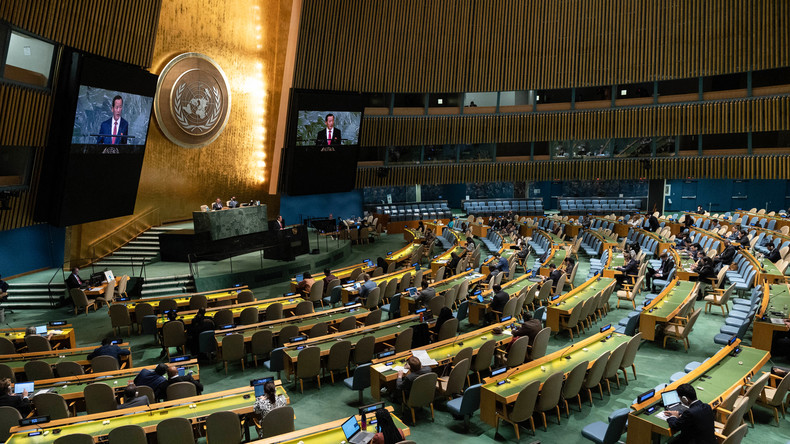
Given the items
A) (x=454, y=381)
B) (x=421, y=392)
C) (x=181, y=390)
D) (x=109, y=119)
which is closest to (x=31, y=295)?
(x=109, y=119)

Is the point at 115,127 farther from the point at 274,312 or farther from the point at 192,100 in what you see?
the point at 274,312

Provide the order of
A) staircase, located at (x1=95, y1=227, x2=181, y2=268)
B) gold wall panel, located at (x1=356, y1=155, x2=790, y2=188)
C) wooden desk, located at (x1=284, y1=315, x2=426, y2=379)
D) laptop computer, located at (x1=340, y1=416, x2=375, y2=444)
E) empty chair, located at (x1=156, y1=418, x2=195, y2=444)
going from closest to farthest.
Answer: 1. laptop computer, located at (x1=340, y1=416, x2=375, y2=444)
2. empty chair, located at (x1=156, y1=418, x2=195, y2=444)
3. wooden desk, located at (x1=284, y1=315, x2=426, y2=379)
4. staircase, located at (x1=95, y1=227, x2=181, y2=268)
5. gold wall panel, located at (x1=356, y1=155, x2=790, y2=188)

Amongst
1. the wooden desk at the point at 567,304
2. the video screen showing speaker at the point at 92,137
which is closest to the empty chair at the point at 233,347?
the wooden desk at the point at 567,304

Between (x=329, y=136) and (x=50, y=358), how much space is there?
50.5ft

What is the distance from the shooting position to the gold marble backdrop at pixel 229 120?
62.7 feet

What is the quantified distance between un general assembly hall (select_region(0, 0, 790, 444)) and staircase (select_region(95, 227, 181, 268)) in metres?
0.10

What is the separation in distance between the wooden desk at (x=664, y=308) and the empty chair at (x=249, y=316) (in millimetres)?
7337

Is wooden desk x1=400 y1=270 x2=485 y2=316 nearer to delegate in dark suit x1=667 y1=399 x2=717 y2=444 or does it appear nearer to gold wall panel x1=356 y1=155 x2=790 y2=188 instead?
delegate in dark suit x1=667 y1=399 x2=717 y2=444

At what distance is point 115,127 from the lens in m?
15.1

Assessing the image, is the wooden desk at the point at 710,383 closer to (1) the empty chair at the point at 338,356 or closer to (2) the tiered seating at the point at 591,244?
(1) the empty chair at the point at 338,356

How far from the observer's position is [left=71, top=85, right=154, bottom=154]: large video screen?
13930mm

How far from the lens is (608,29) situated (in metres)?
24.9

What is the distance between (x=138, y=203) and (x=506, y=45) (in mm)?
17849

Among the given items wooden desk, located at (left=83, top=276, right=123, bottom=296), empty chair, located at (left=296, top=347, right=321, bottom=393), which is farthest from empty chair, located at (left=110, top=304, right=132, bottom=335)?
empty chair, located at (left=296, top=347, right=321, bottom=393)
